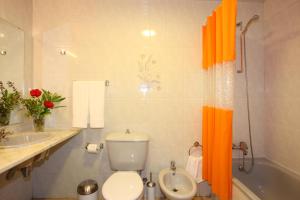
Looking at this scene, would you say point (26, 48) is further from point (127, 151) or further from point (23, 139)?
point (127, 151)

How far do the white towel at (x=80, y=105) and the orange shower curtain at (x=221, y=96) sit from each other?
1238 millimetres

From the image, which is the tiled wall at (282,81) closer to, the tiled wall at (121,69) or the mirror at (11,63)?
the tiled wall at (121,69)

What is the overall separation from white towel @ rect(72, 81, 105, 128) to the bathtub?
139cm

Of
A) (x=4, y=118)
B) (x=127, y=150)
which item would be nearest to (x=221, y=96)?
(x=127, y=150)

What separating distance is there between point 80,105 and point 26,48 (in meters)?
0.83

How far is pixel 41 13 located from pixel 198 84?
1898 millimetres

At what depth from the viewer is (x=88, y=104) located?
1769 mm

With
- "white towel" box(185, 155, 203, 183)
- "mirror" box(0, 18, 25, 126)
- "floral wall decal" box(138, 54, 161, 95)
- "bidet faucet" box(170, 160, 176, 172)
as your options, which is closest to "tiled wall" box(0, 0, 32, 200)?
"mirror" box(0, 18, 25, 126)

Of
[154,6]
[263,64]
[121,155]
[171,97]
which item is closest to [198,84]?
[171,97]

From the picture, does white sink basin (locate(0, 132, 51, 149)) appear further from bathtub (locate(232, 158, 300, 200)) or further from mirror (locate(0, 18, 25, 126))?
bathtub (locate(232, 158, 300, 200))

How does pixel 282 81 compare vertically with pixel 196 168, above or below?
above

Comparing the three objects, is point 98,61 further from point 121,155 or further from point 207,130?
point 207,130

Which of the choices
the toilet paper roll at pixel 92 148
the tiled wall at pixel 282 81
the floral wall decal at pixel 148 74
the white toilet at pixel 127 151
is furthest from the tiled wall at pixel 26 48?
the tiled wall at pixel 282 81

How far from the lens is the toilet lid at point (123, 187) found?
4.11ft
